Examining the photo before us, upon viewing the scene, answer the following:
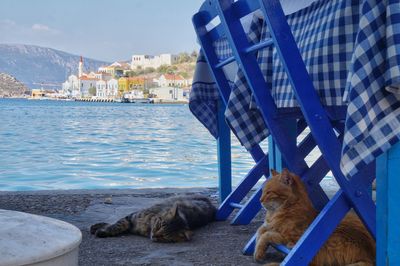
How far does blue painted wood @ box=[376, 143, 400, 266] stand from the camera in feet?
4.58

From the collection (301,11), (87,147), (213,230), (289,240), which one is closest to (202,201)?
(213,230)

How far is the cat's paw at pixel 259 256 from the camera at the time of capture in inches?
86.9

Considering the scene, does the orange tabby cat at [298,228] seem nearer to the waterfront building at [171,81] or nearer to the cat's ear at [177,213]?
the cat's ear at [177,213]

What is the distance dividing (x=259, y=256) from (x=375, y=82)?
3.65 feet

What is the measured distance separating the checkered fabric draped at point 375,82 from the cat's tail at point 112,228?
183cm

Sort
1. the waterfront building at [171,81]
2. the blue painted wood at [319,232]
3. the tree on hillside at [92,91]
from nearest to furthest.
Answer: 1. the blue painted wood at [319,232]
2. the waterfront building at [171,81]
3. the tree on hillside at [92,91]

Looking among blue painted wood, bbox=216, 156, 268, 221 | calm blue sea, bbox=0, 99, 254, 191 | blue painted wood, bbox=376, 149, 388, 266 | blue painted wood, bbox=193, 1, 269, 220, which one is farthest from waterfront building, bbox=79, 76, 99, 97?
blue painted wood, bbox=376, 149, 388, 266

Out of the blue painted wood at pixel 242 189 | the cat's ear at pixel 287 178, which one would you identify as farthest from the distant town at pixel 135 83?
the cat's ear at pixel 287 178

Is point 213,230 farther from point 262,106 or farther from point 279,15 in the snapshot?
point 279,15

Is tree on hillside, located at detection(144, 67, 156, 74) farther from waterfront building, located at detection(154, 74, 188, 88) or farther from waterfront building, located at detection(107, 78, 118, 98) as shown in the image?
waterfront building, located at detection(154, 74, 188, 88)

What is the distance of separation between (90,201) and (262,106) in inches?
92.1

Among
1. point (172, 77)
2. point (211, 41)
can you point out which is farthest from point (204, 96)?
point (172, 77)

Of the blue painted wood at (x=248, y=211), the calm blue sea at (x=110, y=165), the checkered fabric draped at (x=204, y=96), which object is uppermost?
the checkered fabric draped at (x=204, y=96)

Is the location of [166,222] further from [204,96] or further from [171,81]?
[171,81]
